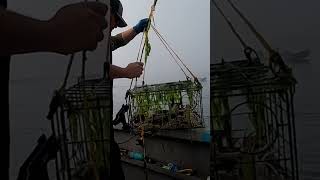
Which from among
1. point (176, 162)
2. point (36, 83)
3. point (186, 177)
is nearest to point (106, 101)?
point (36, 83)

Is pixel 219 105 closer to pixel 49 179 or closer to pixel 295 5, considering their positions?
pixel 295 5

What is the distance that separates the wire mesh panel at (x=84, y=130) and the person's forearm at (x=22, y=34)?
0.13 metres

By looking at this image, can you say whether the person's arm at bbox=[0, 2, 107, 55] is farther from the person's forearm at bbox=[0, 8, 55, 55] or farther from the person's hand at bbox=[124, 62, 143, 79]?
the person's hand at bbox=[124, 62, 143, 79]

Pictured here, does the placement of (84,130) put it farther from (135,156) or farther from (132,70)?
(135,156)

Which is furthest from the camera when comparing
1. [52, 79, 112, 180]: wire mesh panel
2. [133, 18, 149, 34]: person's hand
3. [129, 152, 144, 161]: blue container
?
[129, 152, 144, 161]: blue container

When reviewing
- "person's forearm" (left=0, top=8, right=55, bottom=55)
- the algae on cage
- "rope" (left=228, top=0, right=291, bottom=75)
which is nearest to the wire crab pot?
"rope" (left=228, top=0, right=291, bottom=75)

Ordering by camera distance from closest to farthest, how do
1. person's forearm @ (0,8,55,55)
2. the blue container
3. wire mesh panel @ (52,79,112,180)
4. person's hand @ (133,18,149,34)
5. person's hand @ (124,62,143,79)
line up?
person's forearm @ (0,8,55,55), wire mesh panel @ (52,79,112,180), person's hand @ (124,62,143,79), person's hand @ (133,18,149,34), the blue container

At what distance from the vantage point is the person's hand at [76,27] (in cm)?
79

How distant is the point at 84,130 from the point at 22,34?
0.89 feet

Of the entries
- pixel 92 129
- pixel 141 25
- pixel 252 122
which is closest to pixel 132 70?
pixel 141 25

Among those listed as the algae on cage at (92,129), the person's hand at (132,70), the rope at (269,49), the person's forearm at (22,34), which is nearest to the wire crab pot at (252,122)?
the rope at (269,49)

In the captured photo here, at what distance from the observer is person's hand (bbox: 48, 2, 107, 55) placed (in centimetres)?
79

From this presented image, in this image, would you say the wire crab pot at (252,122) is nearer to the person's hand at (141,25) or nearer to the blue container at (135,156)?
the person's hand at (141,25)

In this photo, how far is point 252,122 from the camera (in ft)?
2.72
